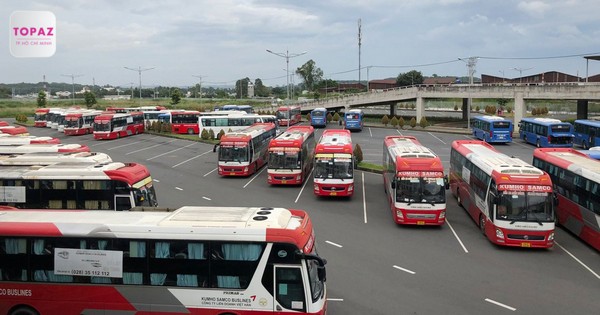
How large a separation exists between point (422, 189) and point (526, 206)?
3940 mm

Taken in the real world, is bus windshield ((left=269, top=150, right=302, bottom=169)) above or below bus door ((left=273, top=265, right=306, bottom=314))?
above

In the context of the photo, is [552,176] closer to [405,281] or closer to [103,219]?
[405,281]

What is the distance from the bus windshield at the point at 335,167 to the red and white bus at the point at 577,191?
354 inches

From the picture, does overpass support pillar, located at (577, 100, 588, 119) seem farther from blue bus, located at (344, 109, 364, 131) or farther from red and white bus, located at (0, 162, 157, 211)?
red and white bus, located at (0, 162, 157, 211)

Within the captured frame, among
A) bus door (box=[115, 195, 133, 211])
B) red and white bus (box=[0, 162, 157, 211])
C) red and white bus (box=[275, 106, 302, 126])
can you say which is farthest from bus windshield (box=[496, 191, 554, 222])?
red and white bus (box=[275, 106, 302, 126])

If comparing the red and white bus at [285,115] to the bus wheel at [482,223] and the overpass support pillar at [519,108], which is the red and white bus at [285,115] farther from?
the bus wheel at [482,223]

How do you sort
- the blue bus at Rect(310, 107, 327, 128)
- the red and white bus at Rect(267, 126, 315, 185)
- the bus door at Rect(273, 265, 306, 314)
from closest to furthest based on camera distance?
the bus door at Rect(273, 265, 306, 314)
the red and white bus at Rect(267, 126, 315, 185)
the blue bus at Rect(310, 107, 327, 128)

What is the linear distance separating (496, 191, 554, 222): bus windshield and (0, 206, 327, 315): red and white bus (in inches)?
361

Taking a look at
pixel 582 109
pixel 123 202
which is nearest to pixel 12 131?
pixel 123 202

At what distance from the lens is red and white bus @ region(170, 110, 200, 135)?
2369 inches

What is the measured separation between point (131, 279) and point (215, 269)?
1.94m

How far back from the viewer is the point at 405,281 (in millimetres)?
15055

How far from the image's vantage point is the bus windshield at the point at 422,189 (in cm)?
2012

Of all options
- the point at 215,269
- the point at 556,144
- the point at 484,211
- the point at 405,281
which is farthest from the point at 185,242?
the point at 556,144
